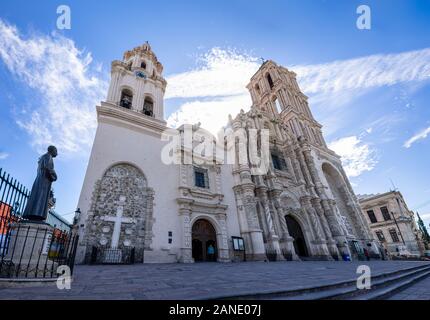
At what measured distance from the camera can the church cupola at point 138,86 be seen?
1580 centimetres

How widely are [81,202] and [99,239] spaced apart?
82.3 inches

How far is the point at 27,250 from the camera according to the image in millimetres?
4062

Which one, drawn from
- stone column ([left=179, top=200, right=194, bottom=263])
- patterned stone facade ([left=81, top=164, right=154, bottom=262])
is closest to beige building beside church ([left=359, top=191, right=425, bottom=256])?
stone column ([left=179, top=200, right=194, bottom=263])

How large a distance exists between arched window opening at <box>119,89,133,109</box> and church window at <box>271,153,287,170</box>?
14.6 meters

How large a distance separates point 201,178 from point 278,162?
9646 millimetres

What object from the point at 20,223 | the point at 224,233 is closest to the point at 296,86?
the point at 224,233

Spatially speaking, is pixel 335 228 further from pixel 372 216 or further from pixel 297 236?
pixel 372 216

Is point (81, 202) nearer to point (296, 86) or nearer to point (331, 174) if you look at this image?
point (331, 174)

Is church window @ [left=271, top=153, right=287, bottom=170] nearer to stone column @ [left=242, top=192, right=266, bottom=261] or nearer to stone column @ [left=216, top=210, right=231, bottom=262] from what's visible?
stone column @ [left=242, top=192, right=266, bottom=261]

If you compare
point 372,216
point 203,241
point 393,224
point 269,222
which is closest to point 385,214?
point 393,224

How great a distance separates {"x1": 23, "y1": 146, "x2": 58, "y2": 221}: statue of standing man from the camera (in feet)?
14.9

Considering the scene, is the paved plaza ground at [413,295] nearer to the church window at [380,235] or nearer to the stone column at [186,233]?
the stone column at [186,233]

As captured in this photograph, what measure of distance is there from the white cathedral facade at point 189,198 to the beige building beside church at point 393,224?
1357 centimetres

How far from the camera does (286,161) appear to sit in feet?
70.4
